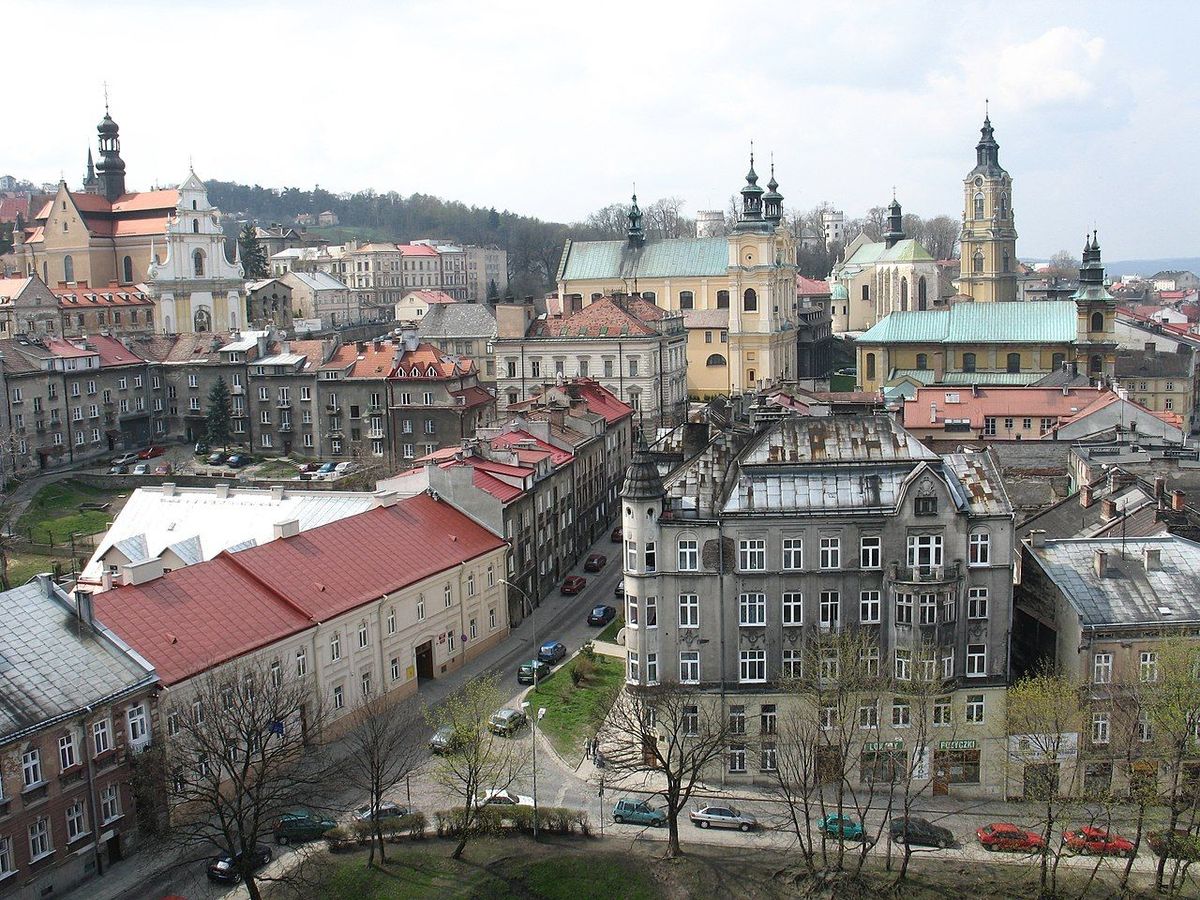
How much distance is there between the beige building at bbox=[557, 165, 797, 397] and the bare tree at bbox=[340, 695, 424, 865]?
67.2m

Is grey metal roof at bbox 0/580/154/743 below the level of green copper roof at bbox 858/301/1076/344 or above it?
below

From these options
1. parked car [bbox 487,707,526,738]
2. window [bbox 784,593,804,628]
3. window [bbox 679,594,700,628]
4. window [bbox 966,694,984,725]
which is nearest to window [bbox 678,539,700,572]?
window [bbox 679,594,700,628]

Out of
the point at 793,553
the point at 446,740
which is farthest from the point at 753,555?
the point at 446,740

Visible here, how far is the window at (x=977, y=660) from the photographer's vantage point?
129ft

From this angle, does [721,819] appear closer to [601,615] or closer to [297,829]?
[297,829]

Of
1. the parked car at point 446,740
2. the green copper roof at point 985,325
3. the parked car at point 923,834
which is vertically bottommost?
the parked car at point 923,834

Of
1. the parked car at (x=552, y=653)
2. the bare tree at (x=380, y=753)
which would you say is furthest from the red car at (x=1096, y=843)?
the parked car at (x=552, y=653)

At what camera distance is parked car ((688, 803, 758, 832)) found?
121ft

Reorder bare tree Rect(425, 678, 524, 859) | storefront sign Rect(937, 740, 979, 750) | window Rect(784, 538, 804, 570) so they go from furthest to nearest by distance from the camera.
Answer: window Rect(784, 538, 804, 570)
storefront sign Rect(937, 740, 979, 750)
bare tree Rect(425, 678, 524, 859)

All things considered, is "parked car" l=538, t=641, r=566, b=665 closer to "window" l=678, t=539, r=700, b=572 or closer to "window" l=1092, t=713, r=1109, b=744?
"window" l=678, t=539, r=700, b=572

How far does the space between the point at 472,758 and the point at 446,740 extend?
3.91 m

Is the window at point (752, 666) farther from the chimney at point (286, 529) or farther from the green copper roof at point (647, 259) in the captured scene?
the green copper roof at point (647, 259)

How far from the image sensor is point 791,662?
3984cm

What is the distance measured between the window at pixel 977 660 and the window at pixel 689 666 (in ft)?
27.3
